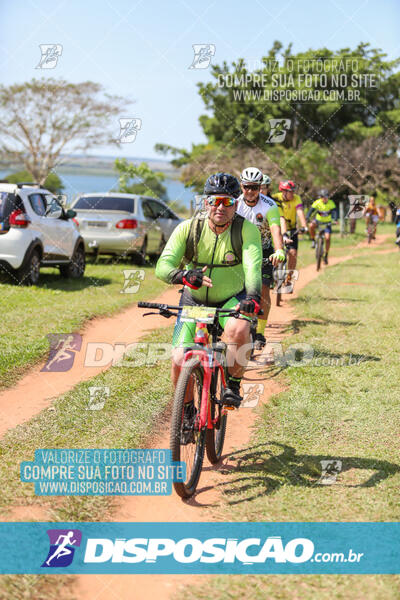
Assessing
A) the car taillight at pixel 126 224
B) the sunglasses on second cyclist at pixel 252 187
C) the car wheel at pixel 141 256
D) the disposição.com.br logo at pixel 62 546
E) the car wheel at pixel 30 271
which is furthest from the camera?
the car wheel at pixel 141 256

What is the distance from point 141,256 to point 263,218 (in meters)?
9.47

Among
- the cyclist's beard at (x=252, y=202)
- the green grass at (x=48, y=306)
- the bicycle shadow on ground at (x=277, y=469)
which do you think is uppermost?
the cyclist's beard at (x=252, y=202)

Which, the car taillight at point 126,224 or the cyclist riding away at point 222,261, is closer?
the cyclist riding away at point 222,261

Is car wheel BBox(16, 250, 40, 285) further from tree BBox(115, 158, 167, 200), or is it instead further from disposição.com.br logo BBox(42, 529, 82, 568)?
tree BBox(115, 158, 167, 200)

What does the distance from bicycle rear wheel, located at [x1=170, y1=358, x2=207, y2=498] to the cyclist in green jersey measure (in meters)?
0.26

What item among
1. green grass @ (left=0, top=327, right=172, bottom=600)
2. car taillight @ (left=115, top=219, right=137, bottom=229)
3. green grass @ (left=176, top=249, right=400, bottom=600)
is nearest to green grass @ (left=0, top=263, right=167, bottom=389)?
green grass @ (left=0, top=327, right=172, bottom=600)

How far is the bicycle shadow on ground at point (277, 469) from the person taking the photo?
460 cm

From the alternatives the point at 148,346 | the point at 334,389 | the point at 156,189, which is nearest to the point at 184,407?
the point at 334,389

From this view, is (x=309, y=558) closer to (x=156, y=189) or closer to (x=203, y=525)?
(x=203, y=525)

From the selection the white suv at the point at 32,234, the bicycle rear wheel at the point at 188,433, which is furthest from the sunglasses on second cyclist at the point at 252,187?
the white suv at the point at 32,234

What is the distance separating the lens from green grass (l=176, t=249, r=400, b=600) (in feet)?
11.3

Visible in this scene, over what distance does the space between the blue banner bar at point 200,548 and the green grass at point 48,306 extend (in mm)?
3408

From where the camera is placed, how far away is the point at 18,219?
1195 cm

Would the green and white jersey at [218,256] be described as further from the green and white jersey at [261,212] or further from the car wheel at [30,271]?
the car wheel at [30,271]
